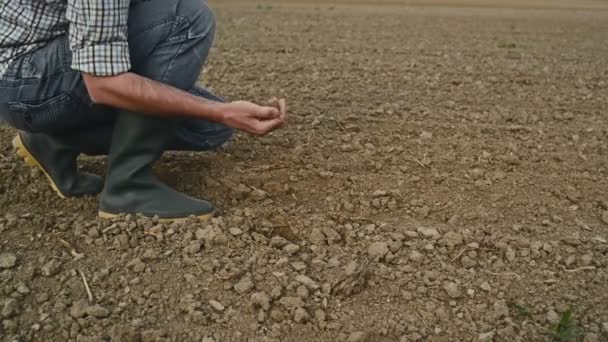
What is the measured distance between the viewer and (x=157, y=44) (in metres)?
2.34

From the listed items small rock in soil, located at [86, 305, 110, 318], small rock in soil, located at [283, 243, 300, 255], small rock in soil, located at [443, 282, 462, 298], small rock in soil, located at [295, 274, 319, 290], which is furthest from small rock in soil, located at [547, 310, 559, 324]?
small rock in soil, located at [86, 305, 110, 318]

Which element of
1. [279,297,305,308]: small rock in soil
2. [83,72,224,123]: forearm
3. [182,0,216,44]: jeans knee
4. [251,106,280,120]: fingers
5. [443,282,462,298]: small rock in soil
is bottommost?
[279,297,305,308]: small rock in soil

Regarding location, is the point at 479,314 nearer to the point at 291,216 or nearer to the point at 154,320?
the point at 291,216

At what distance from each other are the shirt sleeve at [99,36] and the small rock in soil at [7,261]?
2.28ft

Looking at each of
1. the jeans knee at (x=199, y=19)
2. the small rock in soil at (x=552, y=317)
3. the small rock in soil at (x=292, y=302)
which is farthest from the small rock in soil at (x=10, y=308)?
the small rock in soil at (x=552, y=317)

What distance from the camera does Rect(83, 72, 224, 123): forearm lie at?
6.94ft

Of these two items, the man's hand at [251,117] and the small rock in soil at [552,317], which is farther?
the man's hand at [251,117]

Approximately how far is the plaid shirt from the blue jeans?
0.04 m

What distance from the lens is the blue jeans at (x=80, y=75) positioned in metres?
2.25

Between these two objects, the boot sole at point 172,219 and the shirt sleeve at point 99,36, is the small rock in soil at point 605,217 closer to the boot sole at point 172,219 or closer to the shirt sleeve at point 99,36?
the boot sole at point 172,219

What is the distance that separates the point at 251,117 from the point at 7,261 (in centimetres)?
98

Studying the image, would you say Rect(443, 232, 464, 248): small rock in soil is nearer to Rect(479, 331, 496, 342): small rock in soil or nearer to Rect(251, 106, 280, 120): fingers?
Rect(479, 331, 496, 342): small rock in soil

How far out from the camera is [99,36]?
2.04 m

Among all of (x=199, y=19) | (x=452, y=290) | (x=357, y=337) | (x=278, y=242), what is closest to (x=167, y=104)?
(x=199, y=19)
